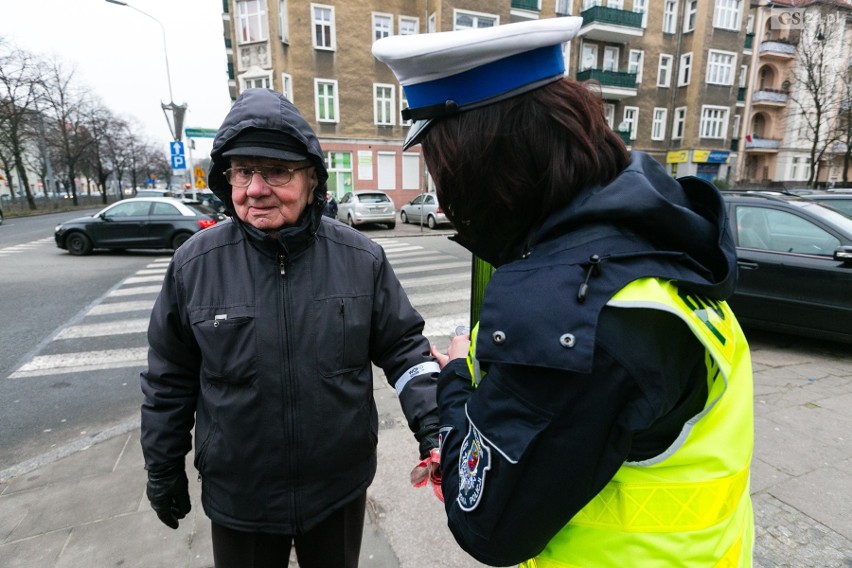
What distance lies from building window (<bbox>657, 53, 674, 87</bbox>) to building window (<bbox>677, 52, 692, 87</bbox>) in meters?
0.65

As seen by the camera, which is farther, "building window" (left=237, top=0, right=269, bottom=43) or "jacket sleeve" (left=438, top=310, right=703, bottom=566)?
"building window" (left=237, top=0, right=269, bottom=43)

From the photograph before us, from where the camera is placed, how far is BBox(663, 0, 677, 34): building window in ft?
102

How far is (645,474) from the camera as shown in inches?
35.3

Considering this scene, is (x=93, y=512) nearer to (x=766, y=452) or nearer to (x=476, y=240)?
(x=476, y=240)

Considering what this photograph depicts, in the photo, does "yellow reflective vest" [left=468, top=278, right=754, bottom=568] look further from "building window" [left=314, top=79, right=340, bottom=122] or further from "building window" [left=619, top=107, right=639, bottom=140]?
"building window" [left=619, top=107, right=639, bottom=140]

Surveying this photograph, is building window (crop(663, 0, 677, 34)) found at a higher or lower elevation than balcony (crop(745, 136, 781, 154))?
higher

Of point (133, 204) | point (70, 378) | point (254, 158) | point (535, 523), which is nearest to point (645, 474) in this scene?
point (535, 523)

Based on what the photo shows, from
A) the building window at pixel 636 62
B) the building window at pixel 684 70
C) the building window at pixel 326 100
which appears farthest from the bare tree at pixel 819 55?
the building window at pixel 326 100

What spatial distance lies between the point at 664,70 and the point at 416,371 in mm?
36827

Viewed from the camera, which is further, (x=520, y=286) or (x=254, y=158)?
(x=254, y=158)

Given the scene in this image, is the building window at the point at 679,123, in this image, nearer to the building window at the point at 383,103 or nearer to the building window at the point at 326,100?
the building window at the point at 383,103

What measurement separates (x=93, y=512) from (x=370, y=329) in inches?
88.4

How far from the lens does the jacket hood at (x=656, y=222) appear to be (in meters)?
0.85

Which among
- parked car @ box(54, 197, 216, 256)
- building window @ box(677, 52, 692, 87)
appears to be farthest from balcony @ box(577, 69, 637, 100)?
parked car @ box(54, 197, 216, 256)
